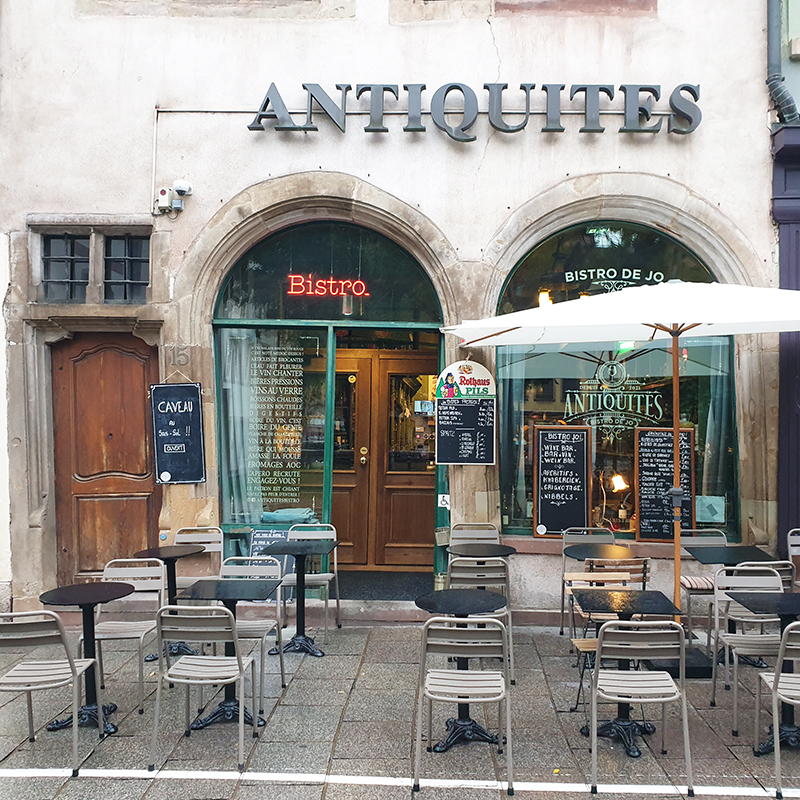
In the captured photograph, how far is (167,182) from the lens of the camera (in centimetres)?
715

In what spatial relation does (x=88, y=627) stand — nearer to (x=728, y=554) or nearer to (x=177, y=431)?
(x=177, y=431)

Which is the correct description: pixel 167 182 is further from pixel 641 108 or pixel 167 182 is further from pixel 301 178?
pixel 641 108

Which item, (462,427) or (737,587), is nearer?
(737,587)

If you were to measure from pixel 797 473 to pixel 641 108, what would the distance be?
3892 millimetres

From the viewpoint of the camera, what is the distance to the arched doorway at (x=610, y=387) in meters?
7.16

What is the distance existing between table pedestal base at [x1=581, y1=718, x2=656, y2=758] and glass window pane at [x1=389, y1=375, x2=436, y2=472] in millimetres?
4457

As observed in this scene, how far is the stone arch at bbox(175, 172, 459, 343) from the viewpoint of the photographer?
→ 7090mm

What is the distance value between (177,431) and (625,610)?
4.60 metres

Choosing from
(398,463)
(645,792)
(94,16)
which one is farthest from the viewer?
(398,463)

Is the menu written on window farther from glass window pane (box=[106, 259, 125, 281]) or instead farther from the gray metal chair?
the gray metal chair

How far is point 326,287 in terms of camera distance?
292 inches

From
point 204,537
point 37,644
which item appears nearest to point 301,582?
point 204,537

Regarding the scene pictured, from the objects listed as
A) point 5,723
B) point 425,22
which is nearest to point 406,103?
point 425,22

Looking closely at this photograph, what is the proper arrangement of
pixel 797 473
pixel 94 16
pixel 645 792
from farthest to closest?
pixel 94 16, pixel 797 473, pixel 645 792
